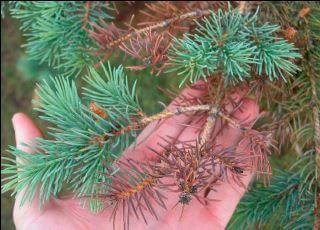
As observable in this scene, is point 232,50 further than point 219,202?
No

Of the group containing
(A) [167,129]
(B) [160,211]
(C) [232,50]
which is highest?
(C) [232,50]

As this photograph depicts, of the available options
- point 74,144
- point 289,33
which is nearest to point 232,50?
point 289,33

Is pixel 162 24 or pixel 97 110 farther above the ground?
pixel 162 24

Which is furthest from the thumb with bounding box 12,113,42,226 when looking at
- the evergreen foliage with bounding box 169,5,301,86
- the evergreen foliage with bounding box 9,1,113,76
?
the evergreen foliage with bounding box 169,5,301,86

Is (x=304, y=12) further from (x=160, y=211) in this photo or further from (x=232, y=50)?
(x=160, y=211)

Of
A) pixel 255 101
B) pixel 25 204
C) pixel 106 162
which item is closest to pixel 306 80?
pixel 255 101

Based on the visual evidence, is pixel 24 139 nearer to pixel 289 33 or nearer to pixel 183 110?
pixel 183 110

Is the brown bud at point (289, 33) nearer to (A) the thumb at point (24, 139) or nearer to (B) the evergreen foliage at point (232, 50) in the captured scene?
(B) the evergreen foliage at point (232, 50)
